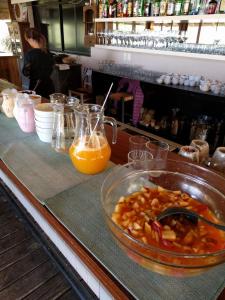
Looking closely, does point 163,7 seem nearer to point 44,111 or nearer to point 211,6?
point 211,6

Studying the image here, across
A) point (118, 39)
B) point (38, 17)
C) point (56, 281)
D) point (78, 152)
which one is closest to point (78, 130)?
point (78, 152)

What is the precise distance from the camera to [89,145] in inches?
33.4

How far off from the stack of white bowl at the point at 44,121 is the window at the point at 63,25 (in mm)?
3417

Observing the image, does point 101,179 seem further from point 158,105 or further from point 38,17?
point 38,17

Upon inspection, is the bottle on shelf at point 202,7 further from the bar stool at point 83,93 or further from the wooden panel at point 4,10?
the wooden panel at point 4,10

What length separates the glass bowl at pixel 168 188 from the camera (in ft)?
1.50

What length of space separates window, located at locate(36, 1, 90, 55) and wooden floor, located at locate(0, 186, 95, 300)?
3.53 meters

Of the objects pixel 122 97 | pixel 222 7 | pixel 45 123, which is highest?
pixel 222 7

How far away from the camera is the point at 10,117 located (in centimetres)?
141

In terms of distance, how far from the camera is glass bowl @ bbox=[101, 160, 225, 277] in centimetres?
46

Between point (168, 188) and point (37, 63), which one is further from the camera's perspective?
point (37, 63)

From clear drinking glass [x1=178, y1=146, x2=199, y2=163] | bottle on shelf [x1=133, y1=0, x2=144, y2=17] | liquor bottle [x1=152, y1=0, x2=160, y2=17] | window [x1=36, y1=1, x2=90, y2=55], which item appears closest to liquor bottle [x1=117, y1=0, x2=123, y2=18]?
bottle on shelf [x1=133, y1=0, x2=144, y2=17]

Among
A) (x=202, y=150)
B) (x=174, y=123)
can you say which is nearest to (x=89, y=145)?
(x=202, y=150)

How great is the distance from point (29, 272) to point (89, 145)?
89 centimetres
